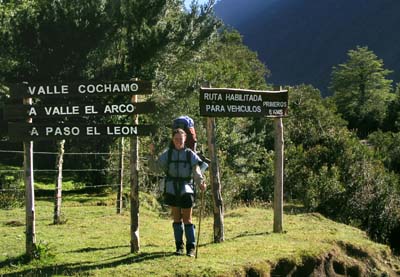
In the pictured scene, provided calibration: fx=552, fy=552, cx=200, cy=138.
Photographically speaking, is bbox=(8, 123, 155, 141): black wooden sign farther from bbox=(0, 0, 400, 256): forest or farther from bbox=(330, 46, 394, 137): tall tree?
bbox=(330, 46, 394, 137): tall tree

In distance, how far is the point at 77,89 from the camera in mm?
8180

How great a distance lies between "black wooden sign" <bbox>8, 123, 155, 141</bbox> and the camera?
26.4ft

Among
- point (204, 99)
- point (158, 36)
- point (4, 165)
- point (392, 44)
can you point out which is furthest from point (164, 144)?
point (392, 44)

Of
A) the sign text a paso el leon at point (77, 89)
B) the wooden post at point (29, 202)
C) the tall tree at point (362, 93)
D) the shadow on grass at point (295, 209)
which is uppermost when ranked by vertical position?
the tall tree at point (362, 93)

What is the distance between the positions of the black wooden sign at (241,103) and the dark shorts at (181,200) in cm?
193

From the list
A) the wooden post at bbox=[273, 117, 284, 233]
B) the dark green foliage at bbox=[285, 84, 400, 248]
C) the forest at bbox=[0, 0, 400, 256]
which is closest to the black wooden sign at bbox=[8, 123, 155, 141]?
→ the wooden post at bbox=[273, 117, 284, 233]

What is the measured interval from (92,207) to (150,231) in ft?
15.1

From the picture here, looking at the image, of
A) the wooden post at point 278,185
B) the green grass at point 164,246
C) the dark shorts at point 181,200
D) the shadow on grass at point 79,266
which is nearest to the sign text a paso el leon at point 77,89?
the dark shorts at point 181,200

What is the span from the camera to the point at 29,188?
26.7 ft

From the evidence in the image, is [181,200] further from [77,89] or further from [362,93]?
[362,93]

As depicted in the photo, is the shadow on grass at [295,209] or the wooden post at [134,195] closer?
the wooden post at [134,195]

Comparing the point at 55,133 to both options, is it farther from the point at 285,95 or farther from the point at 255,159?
the point at 255,159

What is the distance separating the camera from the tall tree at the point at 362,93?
6575cm

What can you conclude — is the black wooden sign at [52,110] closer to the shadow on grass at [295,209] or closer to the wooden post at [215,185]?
the wooden post at [215,185]
